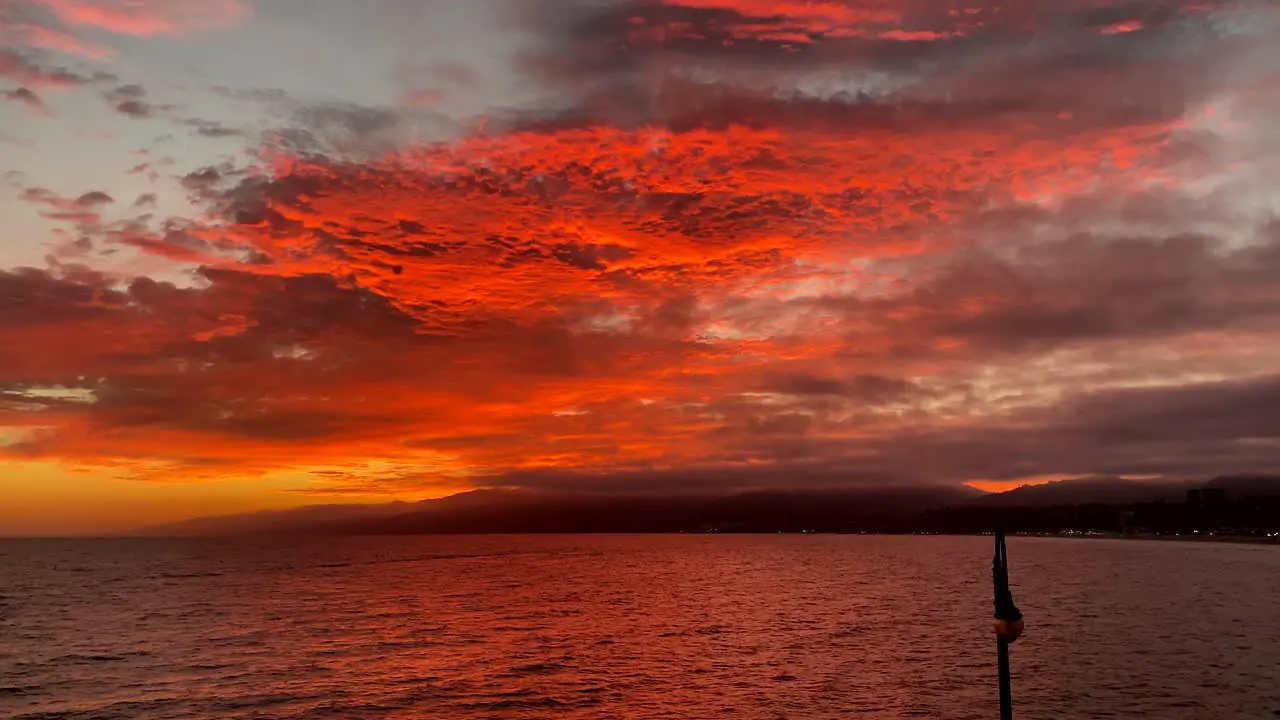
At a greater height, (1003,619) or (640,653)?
(1003,619)

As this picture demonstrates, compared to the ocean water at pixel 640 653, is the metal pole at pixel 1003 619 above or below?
above

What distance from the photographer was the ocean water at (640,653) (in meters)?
46.4

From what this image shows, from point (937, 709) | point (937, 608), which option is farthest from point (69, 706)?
point (937, 608)

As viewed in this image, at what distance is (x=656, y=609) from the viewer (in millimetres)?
101062

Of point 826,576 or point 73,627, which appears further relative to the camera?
point 826,576

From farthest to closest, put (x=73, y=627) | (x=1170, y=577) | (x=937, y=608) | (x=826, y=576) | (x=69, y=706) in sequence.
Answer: (x=826, y=576) < (x=1170, y=577) < (x=937, y=608) < (x=73, y=627) < (x=69, y=706)

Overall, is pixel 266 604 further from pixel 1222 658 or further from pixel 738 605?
pixel 1222 658

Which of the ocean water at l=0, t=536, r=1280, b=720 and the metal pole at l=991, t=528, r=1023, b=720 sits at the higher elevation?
the metal pole at l=991, t=528, r=1023, b=720

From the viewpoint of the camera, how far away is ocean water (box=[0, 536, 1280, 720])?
46.4 metres

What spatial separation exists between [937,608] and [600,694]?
59.2 m

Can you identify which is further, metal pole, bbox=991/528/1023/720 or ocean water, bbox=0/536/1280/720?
ocean water, bbox=0/536/1280/720

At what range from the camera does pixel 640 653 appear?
216 ft

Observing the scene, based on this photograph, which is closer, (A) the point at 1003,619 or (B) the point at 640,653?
(A) the point at 1003,619

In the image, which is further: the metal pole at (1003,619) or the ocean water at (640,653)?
the ocean water at (640,653)
